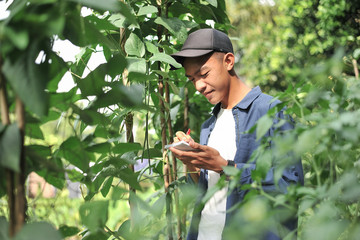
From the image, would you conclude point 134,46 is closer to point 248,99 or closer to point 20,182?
point 248,99

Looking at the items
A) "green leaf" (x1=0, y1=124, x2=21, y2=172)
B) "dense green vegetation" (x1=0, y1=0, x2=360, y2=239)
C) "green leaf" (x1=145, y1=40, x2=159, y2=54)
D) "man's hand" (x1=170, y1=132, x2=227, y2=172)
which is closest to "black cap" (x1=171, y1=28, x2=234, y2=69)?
"green leaf" (x1=145, y1=40, x2=159, y2=54)

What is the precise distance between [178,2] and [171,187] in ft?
2.22

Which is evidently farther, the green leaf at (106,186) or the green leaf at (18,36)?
the green leaf at (106,186)

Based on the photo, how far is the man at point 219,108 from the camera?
156 cm

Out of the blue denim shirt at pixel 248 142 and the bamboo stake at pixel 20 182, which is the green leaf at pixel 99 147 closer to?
the bamboo stake at pixel 20 182

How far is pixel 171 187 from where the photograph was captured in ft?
5.06

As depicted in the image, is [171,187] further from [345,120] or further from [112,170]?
[345,120]

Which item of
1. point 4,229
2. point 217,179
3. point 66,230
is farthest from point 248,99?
point 4,229

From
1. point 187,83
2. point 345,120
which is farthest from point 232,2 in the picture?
point 345,120

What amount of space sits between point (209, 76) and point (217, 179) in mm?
363

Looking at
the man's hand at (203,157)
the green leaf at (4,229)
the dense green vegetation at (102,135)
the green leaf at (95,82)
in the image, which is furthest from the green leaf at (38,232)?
the man's hand at (203,157)

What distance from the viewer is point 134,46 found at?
1.51m

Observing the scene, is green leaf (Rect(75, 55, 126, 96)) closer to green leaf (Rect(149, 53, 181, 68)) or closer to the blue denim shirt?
green leaf (Rect(149, 53, 181, 68))

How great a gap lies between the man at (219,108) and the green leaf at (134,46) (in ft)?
0.50
